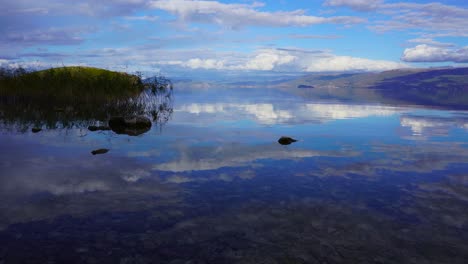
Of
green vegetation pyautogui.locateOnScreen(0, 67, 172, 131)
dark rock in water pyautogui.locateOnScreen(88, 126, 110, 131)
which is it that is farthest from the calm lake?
green vegetation pyautogui.locateOnScreen(0, 67, 172, 131)

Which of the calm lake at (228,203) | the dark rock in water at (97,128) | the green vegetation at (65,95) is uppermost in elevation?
the green vegetation at (65,95)

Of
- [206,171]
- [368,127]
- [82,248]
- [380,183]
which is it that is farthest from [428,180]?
[368,127]

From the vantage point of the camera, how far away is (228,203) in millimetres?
8664

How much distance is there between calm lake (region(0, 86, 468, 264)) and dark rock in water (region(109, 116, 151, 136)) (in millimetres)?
3240

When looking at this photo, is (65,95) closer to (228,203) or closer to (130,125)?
(130,125)

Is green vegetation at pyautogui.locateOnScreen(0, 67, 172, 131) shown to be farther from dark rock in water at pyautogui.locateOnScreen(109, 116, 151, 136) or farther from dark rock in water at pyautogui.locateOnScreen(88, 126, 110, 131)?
dark rock in water at pyautogui.locateOnScreen(88, 126, 110, 131)

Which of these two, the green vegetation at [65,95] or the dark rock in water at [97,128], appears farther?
the green vegetation at [65,95]

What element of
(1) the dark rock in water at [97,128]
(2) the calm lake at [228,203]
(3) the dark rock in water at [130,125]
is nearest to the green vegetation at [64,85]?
(3) the dark rock in water at [130,125]

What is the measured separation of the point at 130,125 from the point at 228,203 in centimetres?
1353

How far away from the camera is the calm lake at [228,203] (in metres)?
6.28

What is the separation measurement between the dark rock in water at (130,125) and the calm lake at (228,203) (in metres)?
3.24

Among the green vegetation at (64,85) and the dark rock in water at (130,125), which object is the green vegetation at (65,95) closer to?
the green vegetation at (64,85)

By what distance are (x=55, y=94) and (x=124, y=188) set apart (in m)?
21.4

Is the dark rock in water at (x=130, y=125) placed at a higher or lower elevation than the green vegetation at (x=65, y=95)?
lower
